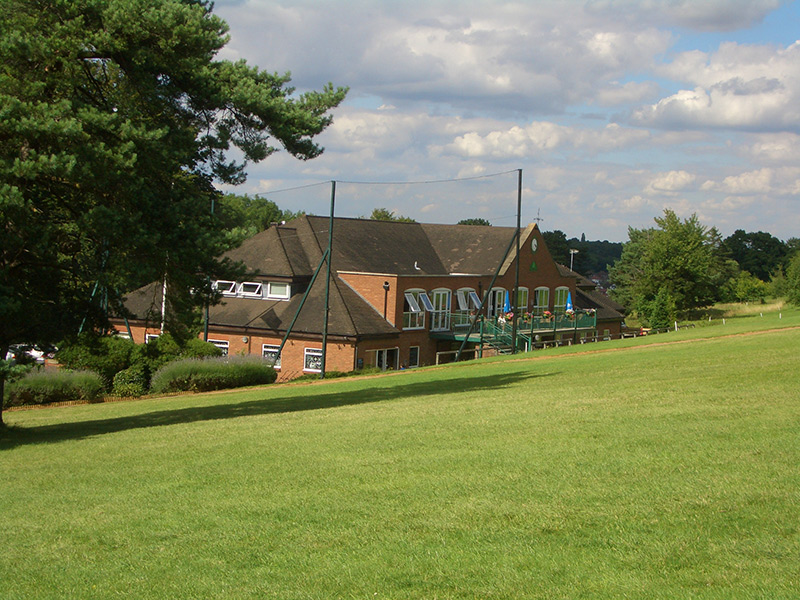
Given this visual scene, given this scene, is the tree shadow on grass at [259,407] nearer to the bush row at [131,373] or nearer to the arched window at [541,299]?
the bush row at [131,373]

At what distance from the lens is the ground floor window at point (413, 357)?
1739 inches

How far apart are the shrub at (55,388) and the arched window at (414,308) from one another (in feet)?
58.9

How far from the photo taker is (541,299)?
5684 cm

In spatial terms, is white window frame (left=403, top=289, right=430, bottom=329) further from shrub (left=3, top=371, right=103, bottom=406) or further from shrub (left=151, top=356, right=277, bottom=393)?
shrub (left=3, top=371, right=103, bottom=406)

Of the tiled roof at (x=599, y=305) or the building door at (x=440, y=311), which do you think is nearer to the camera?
the building door at (x=440, y=311)

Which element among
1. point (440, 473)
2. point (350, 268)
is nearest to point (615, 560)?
point (440, 473)

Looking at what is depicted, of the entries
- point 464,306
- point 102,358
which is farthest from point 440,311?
point 102,358

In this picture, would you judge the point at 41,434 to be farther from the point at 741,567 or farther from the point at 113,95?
the point at 741,567

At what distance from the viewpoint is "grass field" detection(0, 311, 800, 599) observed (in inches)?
230

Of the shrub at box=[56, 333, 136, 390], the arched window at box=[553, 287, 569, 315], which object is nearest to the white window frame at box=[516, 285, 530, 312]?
the arched window at box=[553, 287, 569, 315]

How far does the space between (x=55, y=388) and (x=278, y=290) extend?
1675 centimetres

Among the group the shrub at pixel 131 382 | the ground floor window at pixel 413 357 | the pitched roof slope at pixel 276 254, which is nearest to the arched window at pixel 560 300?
the ground floor window at pixel 413 357

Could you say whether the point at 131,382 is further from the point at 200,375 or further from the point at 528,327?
the point at 528,327

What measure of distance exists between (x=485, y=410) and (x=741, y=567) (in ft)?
27.8
